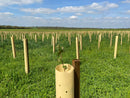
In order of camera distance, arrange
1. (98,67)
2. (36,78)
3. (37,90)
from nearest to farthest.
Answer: (37,90), (36,78), (98,67)

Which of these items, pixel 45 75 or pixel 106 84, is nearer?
pixel 106 84

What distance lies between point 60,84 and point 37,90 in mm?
2800

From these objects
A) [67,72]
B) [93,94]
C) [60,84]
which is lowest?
[93,94]

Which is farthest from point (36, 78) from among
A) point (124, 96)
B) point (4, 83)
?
point (124, 96)

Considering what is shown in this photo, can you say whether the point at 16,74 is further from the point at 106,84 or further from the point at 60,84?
the point at 60,84

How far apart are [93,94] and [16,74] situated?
9.56 feet

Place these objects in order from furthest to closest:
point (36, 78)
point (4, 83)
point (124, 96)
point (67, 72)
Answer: point (36, 78) < point (4, 83) < point (124, 96) < point (67, 72)

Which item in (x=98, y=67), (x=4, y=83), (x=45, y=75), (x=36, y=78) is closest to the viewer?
(x=4, y=83)

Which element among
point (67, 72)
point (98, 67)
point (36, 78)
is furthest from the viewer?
point (98, 67)

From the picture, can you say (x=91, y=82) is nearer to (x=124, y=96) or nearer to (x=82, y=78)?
(x=82, y=78)

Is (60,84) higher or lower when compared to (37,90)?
higher

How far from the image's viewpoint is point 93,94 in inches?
141

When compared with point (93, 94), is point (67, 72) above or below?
above

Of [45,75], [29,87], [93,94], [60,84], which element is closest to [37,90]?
[29,87]
